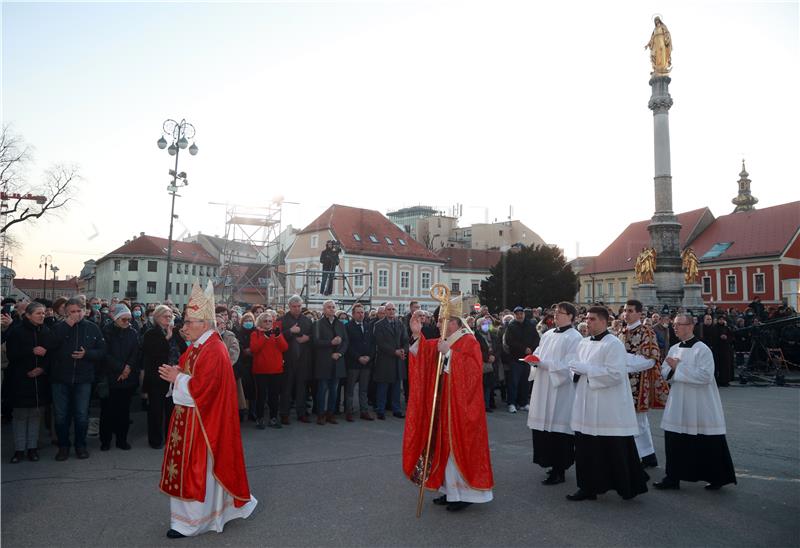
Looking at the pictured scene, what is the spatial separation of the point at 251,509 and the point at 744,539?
4.02 metres

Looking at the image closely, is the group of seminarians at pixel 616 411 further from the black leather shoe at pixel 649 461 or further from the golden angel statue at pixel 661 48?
the golden angel statue at pixel 661 48

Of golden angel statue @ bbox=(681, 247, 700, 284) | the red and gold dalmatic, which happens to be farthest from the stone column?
the red and gold dalmatic

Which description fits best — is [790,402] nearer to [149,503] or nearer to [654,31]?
[149,503]

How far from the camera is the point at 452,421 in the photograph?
530cm

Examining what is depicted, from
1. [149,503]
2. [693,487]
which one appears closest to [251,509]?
[149,503]

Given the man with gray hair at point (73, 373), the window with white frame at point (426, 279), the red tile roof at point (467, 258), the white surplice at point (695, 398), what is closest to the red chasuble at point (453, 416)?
the white surplice at point (695, 398)

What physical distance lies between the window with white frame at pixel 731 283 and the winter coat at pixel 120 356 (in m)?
49.1

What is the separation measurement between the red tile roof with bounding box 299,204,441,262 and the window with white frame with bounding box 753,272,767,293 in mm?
25053

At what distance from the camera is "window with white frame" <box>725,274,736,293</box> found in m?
46.3

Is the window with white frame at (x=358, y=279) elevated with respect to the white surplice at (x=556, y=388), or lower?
elevated

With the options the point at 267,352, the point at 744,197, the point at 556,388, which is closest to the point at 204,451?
the point at 556,388

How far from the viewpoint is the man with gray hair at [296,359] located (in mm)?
9352

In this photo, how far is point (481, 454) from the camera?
17.1 ft

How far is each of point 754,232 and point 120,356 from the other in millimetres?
51563
